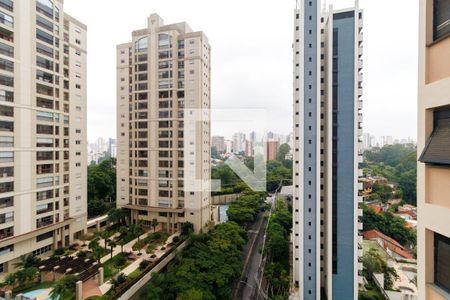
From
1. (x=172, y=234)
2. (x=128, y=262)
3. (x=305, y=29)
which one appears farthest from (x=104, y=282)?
(x=305, y=29)

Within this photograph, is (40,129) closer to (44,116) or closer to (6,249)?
(44,116)

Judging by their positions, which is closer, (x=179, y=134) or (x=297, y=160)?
(x=297, y=160)

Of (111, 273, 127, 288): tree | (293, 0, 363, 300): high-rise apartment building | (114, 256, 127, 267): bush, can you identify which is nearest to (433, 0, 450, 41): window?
(293, 0, 363, 300): high-rise apartment building

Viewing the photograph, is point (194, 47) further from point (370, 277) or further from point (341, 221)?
point (370, 277)

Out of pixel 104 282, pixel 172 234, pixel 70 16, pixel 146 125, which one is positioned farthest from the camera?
pixel 146 125

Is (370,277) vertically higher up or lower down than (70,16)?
lower down

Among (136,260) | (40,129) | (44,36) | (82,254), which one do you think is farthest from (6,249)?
(44,36)

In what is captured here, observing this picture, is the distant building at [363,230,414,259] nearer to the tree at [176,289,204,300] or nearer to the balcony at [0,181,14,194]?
the tree at [176,289,204,300]
